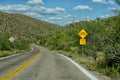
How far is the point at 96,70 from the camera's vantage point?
871 inches

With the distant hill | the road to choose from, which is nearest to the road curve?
the road

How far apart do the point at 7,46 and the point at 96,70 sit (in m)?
51.4

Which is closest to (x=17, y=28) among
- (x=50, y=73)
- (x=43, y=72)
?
(x=43, y=72)

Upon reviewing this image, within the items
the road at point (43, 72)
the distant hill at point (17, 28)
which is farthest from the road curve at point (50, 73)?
the distant hill at point (17, 28)

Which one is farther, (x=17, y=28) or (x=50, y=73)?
(x=17, y=28)

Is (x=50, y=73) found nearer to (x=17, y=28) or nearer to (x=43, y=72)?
(x=43, y=72)

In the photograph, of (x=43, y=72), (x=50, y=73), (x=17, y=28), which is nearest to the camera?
(x=50, y=73)

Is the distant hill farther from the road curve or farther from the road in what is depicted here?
the road curve

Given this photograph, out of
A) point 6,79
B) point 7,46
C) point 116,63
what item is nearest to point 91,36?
point 7,46

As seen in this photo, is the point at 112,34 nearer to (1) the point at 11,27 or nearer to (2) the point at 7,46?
(2) the point at 7,46

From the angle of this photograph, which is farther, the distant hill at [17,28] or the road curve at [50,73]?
the distant hill at [17,28]

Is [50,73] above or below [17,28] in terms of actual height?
below

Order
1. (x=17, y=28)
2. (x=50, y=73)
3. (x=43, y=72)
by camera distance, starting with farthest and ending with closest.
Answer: (x=17, y=28) → (x=43, y=72) → (x=50, y=73)

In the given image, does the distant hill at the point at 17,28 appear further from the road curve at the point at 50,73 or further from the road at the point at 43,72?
the road curve at the point at 50,73
